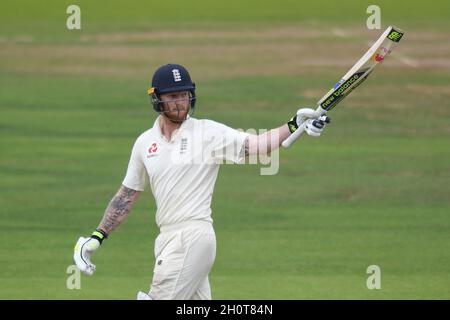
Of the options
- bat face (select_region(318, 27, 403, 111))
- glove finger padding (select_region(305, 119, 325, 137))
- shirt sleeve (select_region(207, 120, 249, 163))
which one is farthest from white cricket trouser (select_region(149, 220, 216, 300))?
bat face (select_region(318, 27, 403, 111))

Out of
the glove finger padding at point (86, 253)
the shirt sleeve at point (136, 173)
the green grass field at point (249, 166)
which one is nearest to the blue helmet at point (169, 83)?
the shirt sleeve at point (136, 173)

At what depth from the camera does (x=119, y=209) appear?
8875 mm

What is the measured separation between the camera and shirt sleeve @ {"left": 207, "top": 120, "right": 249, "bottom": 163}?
334 inches

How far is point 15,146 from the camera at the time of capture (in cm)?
2122

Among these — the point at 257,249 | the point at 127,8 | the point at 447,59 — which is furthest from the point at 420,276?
the point at 127,8

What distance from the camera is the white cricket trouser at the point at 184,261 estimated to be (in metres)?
8.38

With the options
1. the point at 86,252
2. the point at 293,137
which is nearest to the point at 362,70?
the point at 293,137

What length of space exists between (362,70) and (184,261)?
1.79m

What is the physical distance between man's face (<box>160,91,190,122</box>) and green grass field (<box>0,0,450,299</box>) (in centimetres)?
397

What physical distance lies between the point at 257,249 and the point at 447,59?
56.8ft

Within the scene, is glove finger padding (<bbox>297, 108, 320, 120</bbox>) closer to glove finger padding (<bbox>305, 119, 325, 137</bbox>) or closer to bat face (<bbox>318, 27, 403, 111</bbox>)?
glove finger padding (<bbox>305, 119, 325, 137</bbox>)

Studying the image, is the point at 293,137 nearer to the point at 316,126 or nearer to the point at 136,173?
the point at 316,126

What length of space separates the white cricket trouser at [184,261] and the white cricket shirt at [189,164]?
0.08m

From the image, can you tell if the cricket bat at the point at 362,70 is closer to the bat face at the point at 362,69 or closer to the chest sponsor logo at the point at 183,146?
the bat face at the point at 362,69
